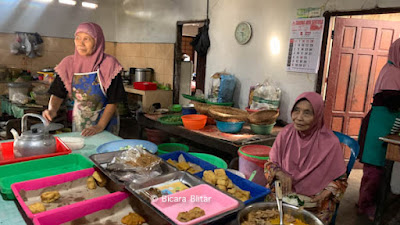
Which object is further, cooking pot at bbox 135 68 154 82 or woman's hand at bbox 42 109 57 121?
cooking pot at bbox 135 68 154 82

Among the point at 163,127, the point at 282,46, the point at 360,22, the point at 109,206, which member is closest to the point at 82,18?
the point at 163,127

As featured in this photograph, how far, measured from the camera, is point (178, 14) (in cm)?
584

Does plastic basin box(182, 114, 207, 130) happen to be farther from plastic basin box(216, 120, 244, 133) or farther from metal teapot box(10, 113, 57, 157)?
metal teapot box(10, 113, 57, 157)

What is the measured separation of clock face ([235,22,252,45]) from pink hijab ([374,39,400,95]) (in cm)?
193

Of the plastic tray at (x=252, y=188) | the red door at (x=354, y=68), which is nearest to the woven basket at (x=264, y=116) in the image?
the red door at (x=354, y=68)

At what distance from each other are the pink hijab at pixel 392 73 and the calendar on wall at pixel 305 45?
0.77 metres

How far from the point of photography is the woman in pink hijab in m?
1.98

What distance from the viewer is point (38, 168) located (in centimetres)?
165

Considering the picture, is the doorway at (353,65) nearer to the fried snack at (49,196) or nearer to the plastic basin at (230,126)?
the plastic basin at (230,126)

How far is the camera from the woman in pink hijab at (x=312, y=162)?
1984mm

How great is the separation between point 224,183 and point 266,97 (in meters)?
2.75

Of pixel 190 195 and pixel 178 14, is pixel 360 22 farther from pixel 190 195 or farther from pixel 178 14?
pixel 190 195

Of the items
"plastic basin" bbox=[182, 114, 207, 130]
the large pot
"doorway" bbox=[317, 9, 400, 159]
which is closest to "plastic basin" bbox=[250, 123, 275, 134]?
"plastic basin" bbox=[182, 114, 207, 130]

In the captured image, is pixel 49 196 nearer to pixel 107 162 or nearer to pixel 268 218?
pixel 107 162
